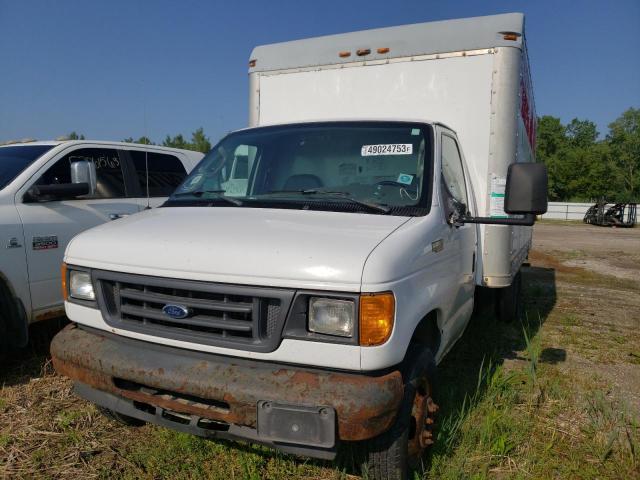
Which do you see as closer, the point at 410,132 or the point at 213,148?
the point at 410,132

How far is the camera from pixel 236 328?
2229mm

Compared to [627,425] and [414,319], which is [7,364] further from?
[627,425]

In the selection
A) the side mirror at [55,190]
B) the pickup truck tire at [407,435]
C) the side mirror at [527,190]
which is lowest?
the pickup truck tire at [407,435]

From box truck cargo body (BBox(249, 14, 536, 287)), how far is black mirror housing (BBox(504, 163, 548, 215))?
51.4 inches

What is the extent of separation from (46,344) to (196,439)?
8.12 ft

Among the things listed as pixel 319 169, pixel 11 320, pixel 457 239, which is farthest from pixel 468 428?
pixel 11 320

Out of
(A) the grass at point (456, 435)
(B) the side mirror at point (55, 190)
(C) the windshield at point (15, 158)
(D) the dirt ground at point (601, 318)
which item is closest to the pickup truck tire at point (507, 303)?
A: (D) the dirt ground at point (601, 318)

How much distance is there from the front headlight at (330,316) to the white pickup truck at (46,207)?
2761mm

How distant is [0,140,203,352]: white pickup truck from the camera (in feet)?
12.9

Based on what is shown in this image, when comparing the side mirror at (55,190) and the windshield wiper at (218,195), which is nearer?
the windshield wiper at (218,195)

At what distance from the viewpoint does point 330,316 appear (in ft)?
7.04

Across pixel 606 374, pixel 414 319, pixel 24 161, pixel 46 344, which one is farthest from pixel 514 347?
pixel 24 161

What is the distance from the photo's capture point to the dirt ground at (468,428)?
2.84m

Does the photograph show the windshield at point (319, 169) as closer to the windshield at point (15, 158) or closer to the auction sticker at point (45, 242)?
the auction sticker at point (45, 242)
